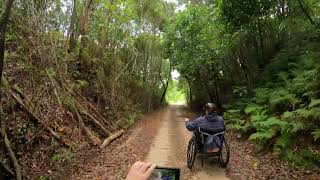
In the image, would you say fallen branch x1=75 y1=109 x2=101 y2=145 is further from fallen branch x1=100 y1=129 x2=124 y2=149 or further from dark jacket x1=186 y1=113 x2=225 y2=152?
dark jacket x1=186 y1=113 x2=225 y2=152

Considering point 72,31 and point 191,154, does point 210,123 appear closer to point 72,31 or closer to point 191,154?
point 191,154

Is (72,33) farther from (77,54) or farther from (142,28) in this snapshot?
(142,28)

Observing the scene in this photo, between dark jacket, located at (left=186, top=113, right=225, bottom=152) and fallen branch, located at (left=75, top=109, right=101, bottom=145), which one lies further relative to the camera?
fallen branch, located at (left=75, top=109, right=101, bottom=145)

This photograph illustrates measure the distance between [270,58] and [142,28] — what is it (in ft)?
42.7

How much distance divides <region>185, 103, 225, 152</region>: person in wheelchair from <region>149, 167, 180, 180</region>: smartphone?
6.10m

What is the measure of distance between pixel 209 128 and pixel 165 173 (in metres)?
6.25

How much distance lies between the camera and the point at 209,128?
8570mm

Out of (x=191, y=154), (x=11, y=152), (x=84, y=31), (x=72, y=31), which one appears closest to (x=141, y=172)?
(x=11, y=152)

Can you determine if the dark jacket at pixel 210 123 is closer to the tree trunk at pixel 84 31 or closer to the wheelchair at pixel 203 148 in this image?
the wheelchair at pixel 203 148

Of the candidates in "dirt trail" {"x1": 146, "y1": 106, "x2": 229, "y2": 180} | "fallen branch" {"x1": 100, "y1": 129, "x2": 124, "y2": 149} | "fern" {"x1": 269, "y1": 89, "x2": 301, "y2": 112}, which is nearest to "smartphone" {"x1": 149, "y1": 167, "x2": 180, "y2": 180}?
"dirt trail" {"x1": 146, "y1": 106, "x2": 229, "y2": 180}

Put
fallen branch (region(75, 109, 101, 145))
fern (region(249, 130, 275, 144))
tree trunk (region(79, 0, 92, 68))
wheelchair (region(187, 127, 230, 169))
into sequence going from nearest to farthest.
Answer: wheelchair (region(187, 127, 230, 169))
fern (region(249, 130, 275, 144))
fallen branch (region(75, 109, 101, 145))
tree trunk (region(79, 0, 92, 68))

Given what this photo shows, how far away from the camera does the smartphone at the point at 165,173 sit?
240cm

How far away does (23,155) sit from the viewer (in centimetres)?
829

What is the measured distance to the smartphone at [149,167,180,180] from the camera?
94.5 inches
